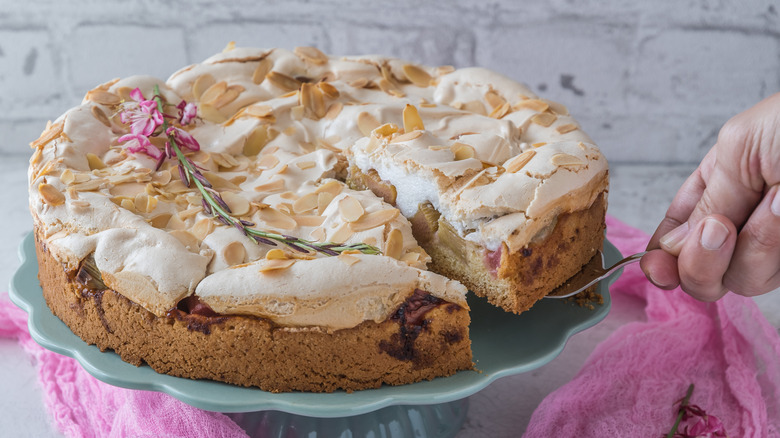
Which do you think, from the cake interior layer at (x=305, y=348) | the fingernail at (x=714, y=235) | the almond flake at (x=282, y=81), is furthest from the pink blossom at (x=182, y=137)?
the fingernail at (x=714, y=235)

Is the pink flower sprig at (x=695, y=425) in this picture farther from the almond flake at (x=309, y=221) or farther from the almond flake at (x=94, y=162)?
the almond flake at (x=94, y=162)

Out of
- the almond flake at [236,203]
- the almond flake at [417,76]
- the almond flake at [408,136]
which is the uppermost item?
the almond flake at [408,136]

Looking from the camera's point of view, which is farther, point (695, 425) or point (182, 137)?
point (182, 137)

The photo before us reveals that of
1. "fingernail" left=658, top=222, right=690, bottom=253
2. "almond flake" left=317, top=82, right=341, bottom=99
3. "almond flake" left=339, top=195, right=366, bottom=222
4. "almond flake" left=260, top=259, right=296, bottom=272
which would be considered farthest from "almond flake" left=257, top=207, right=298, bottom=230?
"fingernail" left=658, top=222, right=690, bottom=253

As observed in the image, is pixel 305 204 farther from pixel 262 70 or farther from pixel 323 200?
pixel 262 70

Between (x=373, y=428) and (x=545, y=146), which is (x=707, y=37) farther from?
(x=373, y=428)

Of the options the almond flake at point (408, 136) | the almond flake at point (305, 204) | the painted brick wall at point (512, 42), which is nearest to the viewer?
the almond flake at point (305, 204)

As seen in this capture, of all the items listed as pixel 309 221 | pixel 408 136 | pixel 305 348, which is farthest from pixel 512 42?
pixel 305 348
